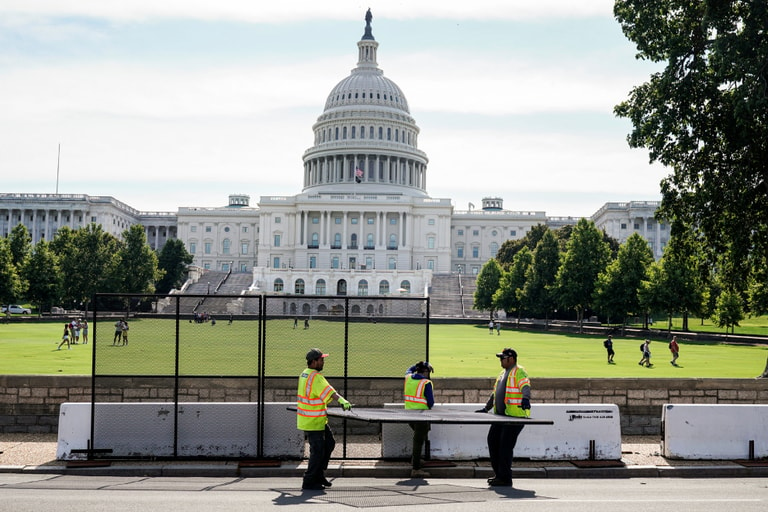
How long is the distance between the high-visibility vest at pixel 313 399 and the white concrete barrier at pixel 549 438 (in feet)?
10.2

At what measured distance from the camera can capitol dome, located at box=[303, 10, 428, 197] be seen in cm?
17300

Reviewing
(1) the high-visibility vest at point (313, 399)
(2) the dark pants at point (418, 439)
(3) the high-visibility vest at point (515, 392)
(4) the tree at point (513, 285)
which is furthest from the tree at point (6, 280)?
(3) the high-visibility vest at point (515, 392)

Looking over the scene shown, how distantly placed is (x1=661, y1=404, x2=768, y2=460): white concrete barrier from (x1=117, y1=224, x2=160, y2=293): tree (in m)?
85.6

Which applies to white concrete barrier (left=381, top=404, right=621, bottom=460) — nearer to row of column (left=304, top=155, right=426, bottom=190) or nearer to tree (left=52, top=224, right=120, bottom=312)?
tree (left=52, top=224, right=120, bottom=312)

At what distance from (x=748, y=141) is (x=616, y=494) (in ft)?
57.6

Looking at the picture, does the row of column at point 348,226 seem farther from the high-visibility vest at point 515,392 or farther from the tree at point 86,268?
the high-visibility vest at point 515,392

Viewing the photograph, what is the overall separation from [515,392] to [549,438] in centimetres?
313

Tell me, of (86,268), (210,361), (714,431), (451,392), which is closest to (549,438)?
(714,431)

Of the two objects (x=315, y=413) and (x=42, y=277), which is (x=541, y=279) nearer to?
(x=42, y=277)

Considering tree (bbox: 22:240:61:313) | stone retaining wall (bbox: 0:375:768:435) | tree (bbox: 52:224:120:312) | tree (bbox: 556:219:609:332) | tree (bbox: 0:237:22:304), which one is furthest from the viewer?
tree (bbox: 52:224:120:312)

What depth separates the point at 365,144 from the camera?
17250cm

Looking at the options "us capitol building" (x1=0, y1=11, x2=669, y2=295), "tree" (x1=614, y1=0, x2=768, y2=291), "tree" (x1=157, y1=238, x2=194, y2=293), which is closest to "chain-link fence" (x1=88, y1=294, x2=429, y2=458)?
"tree" (x1=614, y1=0, x2=768, y2=291)

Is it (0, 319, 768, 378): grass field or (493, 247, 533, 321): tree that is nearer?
(0, 319, 768, 378): grass field

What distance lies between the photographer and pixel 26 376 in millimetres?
20859
